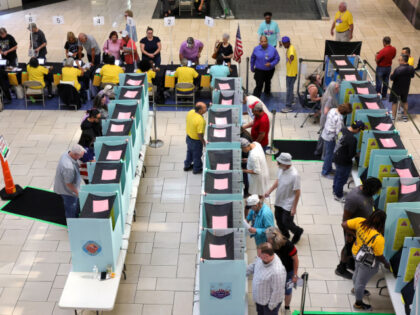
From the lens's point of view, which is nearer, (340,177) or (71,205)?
(71,205)

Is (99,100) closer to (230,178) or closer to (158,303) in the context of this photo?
(230,178)

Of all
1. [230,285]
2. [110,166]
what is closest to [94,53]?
[110,166]

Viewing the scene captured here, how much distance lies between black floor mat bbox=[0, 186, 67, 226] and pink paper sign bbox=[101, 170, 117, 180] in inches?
65.5

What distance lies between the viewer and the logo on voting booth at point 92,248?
6875 mm

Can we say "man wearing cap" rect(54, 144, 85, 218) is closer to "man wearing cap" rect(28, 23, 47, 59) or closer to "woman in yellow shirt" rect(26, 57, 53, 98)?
"woman in yellow shirt" rect(26, 57, 53, 98)

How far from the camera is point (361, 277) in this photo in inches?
277

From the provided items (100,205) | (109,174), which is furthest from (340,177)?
(100,205)

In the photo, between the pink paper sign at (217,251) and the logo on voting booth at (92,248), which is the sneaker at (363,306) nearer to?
the pink paper sign at (217,251)

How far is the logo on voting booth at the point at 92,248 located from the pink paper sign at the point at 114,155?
5.34 ft

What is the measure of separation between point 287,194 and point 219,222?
1.44 m

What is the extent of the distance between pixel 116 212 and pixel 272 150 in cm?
442

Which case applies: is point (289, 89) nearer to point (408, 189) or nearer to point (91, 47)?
point (91, 47)

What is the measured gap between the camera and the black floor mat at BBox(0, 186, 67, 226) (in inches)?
→ 360

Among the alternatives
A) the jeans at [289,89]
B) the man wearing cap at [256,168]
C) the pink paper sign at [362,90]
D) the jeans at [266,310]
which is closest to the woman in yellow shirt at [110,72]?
the jeans at [289,89]
